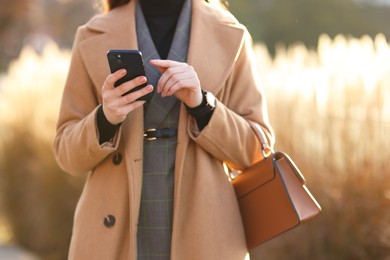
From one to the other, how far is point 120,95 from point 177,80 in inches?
6.4

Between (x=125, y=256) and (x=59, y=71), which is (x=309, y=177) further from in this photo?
(x=59, y=71)

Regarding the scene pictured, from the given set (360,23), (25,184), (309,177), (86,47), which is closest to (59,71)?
(25,184)

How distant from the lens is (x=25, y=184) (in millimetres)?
6434

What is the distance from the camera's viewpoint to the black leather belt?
7.67ft

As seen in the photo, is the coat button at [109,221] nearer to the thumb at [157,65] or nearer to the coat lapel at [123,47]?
the coat lapel at [123,47]

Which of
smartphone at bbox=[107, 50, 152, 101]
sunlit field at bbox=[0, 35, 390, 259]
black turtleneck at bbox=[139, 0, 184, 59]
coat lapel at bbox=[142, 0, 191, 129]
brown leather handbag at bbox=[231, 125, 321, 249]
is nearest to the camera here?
smartphone at bbox=[107, 50, 152, 101]

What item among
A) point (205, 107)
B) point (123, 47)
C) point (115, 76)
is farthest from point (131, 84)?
point (123, 47)

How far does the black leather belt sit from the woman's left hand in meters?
0.17

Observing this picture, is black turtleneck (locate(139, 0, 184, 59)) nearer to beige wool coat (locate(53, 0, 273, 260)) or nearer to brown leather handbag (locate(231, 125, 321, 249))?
beige wool coat (locate(53, 0, 273, 260))

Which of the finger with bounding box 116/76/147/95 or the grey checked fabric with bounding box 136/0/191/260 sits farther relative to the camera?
the grey checked fabric with bounding box 136/0/191/260

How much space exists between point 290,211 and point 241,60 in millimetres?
535

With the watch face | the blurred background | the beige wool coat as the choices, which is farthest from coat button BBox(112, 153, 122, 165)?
the blurred background

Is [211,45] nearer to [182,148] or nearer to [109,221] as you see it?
[182,148]

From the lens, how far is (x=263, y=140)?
2365 mm
